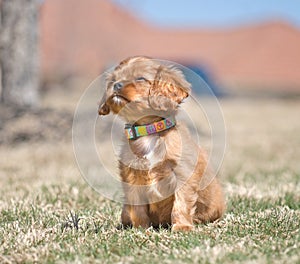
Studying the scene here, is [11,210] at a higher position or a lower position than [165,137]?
lower

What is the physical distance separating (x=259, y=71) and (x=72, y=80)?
3160 centimetres

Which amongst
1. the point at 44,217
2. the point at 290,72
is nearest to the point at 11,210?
the point at 44,217

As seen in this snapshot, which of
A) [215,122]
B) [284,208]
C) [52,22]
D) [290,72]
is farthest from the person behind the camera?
[290,72]

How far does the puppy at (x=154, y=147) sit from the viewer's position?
3.79 metres

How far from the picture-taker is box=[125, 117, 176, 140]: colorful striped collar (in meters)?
3.88

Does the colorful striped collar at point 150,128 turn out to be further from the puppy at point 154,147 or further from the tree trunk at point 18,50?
the tree trunk at point 18,50

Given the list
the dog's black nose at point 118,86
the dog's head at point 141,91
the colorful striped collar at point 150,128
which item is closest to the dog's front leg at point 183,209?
the colorful striped collar at point 150,128

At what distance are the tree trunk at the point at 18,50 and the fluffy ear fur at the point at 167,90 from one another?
6.33 metres

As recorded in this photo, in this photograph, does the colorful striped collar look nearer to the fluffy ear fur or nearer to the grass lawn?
the fluffy ear fur

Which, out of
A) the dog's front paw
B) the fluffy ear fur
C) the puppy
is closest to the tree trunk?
the puppy

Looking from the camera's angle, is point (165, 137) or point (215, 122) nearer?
point (165, 137)

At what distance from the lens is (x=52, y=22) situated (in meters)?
54.2

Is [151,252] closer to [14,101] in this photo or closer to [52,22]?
[14,101]

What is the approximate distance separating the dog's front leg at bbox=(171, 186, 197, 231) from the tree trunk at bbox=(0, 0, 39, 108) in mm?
6406
